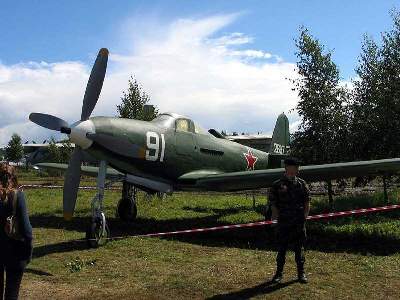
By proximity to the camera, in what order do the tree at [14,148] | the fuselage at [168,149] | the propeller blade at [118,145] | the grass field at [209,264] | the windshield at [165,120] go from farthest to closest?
the tree at [14,148]
the windshield at [165,120]
the fuselage at [168,149]
the propeller blade at [118,145]
the grass field at [209,264]

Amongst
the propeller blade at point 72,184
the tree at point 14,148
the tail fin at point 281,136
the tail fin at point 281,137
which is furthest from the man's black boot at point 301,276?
the tree at point 14,148

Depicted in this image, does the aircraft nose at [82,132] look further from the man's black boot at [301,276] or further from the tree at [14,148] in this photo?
the tree at [14,148]

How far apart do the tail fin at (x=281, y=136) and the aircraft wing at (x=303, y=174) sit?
22.4 feet

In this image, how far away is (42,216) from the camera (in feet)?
45.8

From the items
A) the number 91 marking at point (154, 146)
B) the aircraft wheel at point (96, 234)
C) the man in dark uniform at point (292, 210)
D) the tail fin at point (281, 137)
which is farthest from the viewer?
the tail fin at point (281, 137)

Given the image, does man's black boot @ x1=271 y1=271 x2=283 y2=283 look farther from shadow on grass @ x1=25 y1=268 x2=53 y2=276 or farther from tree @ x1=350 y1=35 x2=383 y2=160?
tree @ x1=350 y1=35 x2=383 y2=160

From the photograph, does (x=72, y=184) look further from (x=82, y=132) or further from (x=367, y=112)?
(x=367, y=112)

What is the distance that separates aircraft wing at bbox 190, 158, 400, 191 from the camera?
9609 millimetres

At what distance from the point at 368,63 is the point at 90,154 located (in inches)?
450

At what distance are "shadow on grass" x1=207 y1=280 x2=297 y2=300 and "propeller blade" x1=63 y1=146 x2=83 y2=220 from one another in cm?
462

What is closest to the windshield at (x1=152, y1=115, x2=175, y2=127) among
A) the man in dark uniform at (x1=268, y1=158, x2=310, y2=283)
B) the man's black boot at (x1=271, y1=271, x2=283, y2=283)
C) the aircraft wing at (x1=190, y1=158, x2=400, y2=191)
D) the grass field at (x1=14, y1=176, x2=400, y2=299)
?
the aircraft wing at (x1=190, y1=158, x2=400, y2=191)

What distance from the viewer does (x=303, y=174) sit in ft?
34.4

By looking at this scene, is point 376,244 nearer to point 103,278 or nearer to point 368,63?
point 103,278

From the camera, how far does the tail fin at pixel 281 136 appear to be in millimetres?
18281
